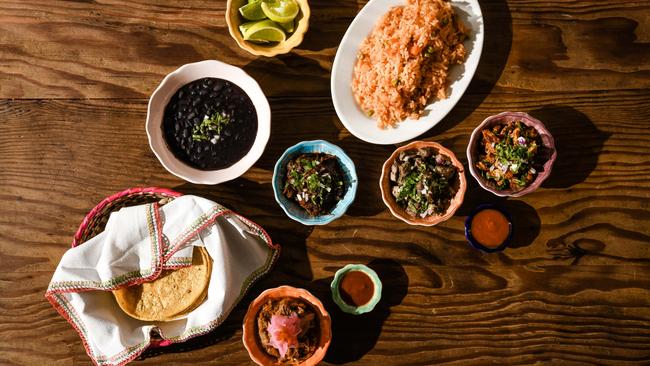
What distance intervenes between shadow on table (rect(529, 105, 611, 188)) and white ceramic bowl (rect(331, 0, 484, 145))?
0.57m

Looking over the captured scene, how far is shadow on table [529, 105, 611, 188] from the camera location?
117 inches

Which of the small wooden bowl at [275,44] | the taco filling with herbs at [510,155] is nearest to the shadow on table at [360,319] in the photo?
the taco filling with herbs at [510,155]

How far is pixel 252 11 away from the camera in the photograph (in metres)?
2.78

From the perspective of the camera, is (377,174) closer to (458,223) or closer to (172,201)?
(458,223)

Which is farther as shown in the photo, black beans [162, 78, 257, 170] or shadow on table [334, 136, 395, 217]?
shadow on table [334, 136, 395, 217]

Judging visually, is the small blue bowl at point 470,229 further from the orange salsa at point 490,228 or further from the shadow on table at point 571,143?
the shadow on table at point 571,143

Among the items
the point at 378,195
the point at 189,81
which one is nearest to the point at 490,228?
the point at 378,195

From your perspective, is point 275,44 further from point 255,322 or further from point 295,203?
point 255,322

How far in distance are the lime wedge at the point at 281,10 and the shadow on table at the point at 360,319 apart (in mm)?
1578

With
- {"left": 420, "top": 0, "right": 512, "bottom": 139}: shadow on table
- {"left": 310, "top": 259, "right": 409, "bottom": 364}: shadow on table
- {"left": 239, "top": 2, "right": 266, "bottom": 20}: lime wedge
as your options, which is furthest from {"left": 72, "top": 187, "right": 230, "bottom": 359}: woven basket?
{"left": 420, "top": 0, "right": 512, "bottom": 139}: shadow on table

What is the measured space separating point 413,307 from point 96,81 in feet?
8.03

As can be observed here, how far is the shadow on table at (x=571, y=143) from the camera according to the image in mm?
2979

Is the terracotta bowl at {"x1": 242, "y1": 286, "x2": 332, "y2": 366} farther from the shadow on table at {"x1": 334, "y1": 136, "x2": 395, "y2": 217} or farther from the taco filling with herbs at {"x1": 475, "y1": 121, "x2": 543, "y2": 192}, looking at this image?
the taco filling with herbs at {"x1": 475, "y1": 121, "x2": 543, "y2": 192}

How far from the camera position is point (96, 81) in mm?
3023
